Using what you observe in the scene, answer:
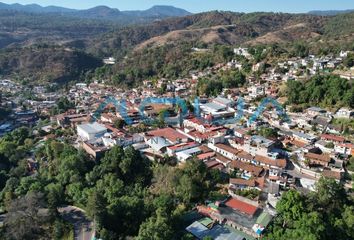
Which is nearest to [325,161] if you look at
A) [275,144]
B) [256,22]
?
[275,144]

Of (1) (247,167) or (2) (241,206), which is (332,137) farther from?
(2) (241,206)

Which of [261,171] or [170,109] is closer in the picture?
[261,171]

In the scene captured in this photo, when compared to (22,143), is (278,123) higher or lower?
higher

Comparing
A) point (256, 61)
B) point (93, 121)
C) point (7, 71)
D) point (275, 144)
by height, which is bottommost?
point (7, 71)

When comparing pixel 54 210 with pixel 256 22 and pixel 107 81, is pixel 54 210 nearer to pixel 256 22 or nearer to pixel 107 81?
pixel 107 81

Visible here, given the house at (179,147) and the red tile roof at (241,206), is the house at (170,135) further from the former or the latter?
the red tile roof at (241,206)

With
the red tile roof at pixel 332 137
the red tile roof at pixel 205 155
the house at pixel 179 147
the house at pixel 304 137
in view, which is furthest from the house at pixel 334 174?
the house at pixel 179 147
